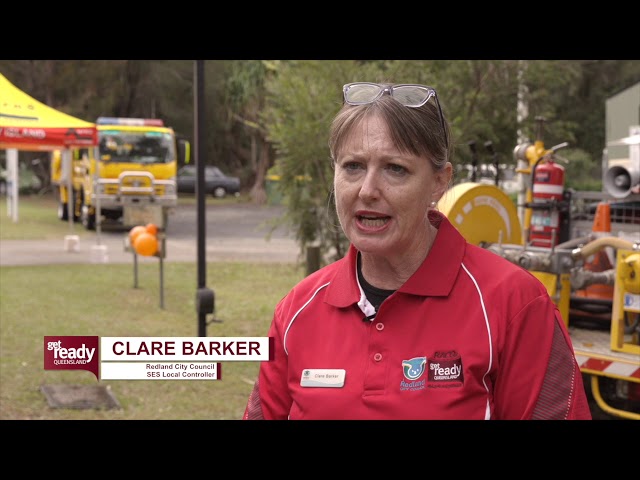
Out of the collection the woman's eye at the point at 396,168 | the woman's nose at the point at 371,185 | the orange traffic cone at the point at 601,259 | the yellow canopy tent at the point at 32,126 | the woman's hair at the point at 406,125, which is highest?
the yellow canopy tent at the point at 32,126

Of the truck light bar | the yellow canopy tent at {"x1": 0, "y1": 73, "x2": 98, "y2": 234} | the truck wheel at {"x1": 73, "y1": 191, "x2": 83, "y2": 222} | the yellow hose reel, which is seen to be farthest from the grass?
the truck wheel at {"x1": 73, "y1": 191, "x2": 83, "y2": 222}

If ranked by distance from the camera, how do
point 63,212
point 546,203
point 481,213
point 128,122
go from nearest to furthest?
point 481,213
point 546,203
point 128,122
point 63,212

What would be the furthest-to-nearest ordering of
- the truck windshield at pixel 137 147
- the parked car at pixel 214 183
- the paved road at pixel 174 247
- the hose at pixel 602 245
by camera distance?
1. the parked car at pixel 214 183
2. the truck windshield at pixel 137 147
3. the paved road at pixel 174 247
4. the hose at pixel 602 245

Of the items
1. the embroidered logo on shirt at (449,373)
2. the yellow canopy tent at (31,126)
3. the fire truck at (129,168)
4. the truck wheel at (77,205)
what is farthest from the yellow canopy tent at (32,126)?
the truck wheel at (77,205)

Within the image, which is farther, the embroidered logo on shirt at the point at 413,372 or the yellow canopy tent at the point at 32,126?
the yellow canopy tent at the point at 32,126

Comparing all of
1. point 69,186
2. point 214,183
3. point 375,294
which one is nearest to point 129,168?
point 69,186

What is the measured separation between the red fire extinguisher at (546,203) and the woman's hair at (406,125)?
16.4 ft

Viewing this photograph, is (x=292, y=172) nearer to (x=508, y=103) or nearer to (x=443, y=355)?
(x=508, y=103)

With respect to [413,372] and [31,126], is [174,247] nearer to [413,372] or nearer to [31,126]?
[31,126]

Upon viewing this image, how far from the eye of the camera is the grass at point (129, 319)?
23.2 ft

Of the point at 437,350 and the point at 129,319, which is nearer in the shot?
the point at 437,350

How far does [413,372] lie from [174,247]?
1864 centimetres

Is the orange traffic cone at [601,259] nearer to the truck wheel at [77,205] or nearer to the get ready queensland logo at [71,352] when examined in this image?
the get ready queensland logo at [71,352]

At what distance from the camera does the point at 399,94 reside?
196 cm
